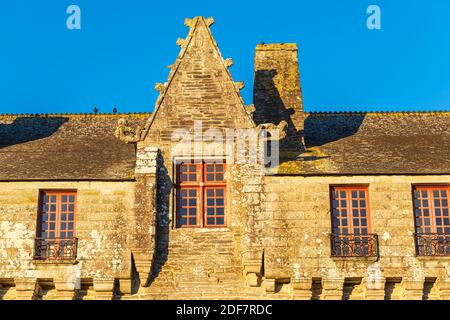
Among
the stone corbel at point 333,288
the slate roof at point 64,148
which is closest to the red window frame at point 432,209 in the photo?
the stone corbel at point 333,288

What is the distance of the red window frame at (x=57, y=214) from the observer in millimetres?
23969

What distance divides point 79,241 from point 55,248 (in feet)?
2.09

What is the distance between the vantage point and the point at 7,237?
77.5 feet

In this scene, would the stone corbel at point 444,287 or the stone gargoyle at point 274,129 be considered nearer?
the stone corbel at point 444,287

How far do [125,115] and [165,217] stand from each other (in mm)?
6322

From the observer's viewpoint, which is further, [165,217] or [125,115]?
[125,115]

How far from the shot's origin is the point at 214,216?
2442cm

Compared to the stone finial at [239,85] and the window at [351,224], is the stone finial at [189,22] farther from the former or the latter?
the window at [351,224]

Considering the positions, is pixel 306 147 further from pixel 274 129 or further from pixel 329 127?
pixel 329 127

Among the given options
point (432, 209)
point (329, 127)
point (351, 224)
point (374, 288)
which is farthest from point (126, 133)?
point (432, 209)

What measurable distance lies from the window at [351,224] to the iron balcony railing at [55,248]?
21.4 ft
